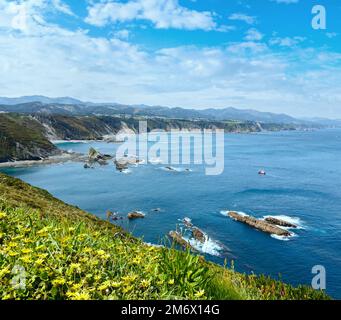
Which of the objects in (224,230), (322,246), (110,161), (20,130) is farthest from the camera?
(20,130)

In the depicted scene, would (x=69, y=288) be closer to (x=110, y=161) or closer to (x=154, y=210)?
(x=154, y=210)

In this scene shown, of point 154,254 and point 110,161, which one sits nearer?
point 154,254

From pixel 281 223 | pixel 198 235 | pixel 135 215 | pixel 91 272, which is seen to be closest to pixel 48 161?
pixel 135 215

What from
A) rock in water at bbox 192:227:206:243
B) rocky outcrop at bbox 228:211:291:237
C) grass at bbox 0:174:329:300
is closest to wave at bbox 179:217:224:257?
rock in water at bbox 192:227:206:243

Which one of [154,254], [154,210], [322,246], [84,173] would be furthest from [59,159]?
[154,254]

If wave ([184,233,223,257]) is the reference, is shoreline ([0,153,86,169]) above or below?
above

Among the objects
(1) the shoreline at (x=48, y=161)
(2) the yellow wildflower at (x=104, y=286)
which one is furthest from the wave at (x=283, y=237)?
(1) the shoreline at (x=48, y=161)

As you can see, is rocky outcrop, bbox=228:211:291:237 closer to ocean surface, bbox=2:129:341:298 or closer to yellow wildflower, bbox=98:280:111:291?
ocean surface, bbox=2:129:341:298
